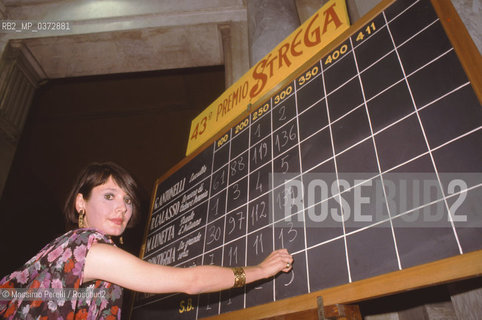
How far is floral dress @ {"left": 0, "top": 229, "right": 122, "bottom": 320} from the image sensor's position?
54.9 inches

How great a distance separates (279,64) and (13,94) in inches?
181

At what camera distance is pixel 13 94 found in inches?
184

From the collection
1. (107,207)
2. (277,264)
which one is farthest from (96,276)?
(277,264)

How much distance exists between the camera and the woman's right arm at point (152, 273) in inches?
54.2

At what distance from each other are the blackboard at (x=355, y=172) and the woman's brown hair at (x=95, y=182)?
2.16 feet

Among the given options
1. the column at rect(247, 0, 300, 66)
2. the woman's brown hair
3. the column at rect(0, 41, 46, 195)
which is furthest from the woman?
the column at rect(0, 41, 46, 195)

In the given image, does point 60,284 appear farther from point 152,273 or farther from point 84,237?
point 152,273

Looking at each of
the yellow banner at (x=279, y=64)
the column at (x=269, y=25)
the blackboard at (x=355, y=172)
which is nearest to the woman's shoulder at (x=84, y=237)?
the blackboard at (x=355, y=172)

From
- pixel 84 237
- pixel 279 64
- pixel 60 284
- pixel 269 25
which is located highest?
pixel 269 25

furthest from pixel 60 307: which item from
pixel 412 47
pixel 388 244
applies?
pixel 412 47

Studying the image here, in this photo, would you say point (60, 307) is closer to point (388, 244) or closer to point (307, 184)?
point (307, 184)

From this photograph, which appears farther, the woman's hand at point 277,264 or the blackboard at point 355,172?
the woman's hand at point 277,264

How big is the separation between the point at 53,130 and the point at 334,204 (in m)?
7.91

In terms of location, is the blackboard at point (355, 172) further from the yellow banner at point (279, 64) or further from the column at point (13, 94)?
the column at point (13, 94)
